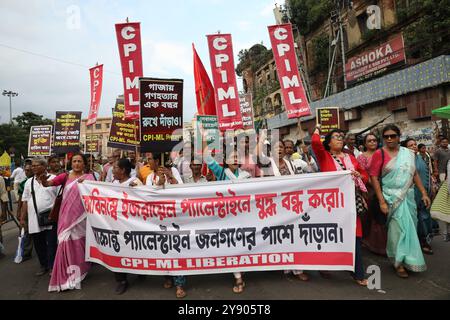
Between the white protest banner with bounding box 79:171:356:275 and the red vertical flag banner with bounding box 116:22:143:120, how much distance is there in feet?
7.11

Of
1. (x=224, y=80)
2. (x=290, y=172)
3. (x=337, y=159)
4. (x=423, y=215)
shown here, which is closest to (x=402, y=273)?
(x=337, y=159)

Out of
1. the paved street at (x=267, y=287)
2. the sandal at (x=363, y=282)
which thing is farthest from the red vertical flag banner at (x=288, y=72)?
the sandal at (x=363, y=282)

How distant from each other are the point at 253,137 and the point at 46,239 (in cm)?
323

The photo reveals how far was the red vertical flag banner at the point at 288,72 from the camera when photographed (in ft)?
19.0

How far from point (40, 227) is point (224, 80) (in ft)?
15.6

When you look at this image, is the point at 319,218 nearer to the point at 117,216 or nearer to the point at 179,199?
the point at 179,199

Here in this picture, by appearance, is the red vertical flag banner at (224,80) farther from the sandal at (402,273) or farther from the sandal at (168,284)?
the sandal at (402,273)

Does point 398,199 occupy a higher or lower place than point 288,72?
lower

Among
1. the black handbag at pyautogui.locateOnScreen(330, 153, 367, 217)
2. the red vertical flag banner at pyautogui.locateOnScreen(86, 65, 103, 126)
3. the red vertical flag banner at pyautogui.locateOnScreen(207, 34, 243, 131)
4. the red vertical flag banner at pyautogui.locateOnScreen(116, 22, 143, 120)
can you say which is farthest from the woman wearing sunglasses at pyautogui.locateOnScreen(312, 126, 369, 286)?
the red vertical flag banner at pyautogui.locateOnScreen(86, 65, 103, 126)

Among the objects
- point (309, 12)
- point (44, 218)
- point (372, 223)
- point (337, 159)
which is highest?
point (309, 12)

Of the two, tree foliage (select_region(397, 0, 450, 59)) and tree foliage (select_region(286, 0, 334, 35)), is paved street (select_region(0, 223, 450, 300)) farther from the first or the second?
tree foliage (select_region(286, 0, 334, 35))

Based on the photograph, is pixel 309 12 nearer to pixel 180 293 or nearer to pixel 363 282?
pixel 363 282

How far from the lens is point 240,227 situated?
3.24 metres

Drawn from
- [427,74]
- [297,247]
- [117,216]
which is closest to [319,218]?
[297,247]
